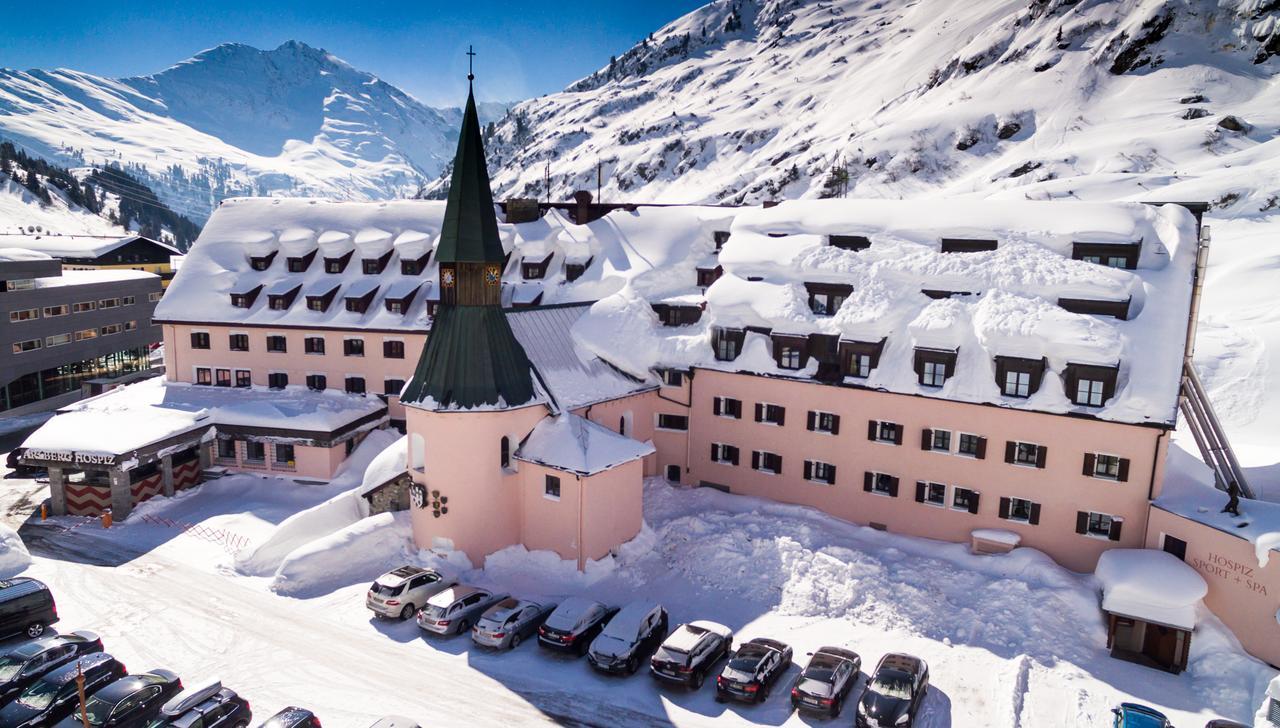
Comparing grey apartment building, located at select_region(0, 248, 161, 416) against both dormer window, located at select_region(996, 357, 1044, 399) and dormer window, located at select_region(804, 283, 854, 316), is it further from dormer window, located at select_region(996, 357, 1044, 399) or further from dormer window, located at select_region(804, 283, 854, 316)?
dormer window, located at select_region(996, 357, 1044, 399)

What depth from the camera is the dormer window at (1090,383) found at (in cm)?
3198

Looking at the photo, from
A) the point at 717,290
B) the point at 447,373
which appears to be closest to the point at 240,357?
the point at 447,373

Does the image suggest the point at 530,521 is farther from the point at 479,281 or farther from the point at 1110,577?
the point at 1110,577

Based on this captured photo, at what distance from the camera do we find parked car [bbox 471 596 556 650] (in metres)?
27.5

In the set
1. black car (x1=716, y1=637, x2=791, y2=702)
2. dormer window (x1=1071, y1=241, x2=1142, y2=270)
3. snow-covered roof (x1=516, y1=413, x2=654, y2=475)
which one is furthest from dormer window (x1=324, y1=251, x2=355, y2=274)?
dormer window (x1=1071, y1=241, x2=1142, y2=270)

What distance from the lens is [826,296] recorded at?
41.1 metres

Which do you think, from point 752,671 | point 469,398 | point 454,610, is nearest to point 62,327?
point 469,398

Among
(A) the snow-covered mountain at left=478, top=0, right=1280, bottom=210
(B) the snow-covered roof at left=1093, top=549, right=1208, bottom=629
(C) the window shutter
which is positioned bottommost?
(B) the snow-covered roof at left=1093, top=549, right=1208, bottom=629

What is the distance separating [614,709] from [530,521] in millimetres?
12366

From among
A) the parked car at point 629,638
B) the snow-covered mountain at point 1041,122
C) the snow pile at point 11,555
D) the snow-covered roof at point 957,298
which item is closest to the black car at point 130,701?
the parked car at point 629,638

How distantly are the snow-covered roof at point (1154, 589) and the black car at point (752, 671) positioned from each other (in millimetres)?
12796

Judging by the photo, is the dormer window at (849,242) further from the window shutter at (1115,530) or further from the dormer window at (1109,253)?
the window shutter at (1115,530)

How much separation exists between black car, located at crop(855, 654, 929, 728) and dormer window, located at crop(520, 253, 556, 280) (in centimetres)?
3583

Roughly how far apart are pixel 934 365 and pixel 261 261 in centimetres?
4687
